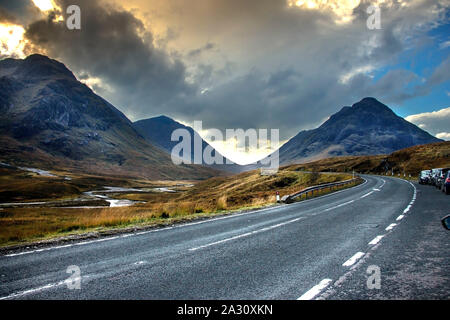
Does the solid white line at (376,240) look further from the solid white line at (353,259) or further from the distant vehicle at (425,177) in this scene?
the distant vehicle at (425,177)

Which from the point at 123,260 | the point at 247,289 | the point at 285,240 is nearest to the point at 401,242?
the point at 285,240

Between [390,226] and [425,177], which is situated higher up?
[425,177]

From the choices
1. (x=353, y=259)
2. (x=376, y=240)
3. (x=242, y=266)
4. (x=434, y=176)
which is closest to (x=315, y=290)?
(x=242, y=266)

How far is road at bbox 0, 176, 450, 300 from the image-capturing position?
14.3ft

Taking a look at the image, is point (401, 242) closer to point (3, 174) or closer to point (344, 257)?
point (344, 257)

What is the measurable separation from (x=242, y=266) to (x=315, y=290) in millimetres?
1752

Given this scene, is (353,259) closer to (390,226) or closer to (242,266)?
(242,266)

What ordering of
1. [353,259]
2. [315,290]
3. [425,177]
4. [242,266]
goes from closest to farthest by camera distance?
[315,290] < [242,266] < [353,259] < [425,177]

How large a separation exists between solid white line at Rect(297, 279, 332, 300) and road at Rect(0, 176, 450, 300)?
0.05 feet

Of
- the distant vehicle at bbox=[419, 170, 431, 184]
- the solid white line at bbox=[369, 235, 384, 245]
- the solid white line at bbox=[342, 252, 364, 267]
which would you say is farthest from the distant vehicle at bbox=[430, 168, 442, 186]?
the solid white line at bbox=[342, 252, 364, 267]

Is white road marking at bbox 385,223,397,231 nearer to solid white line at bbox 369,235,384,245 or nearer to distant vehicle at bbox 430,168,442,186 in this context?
solid white line at bbox 369,235,384,245

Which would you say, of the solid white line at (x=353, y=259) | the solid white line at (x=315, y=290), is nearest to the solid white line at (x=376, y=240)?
the solid white line at (x=353, y=259)

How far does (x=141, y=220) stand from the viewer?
13539 mm

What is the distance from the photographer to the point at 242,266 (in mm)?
5699
